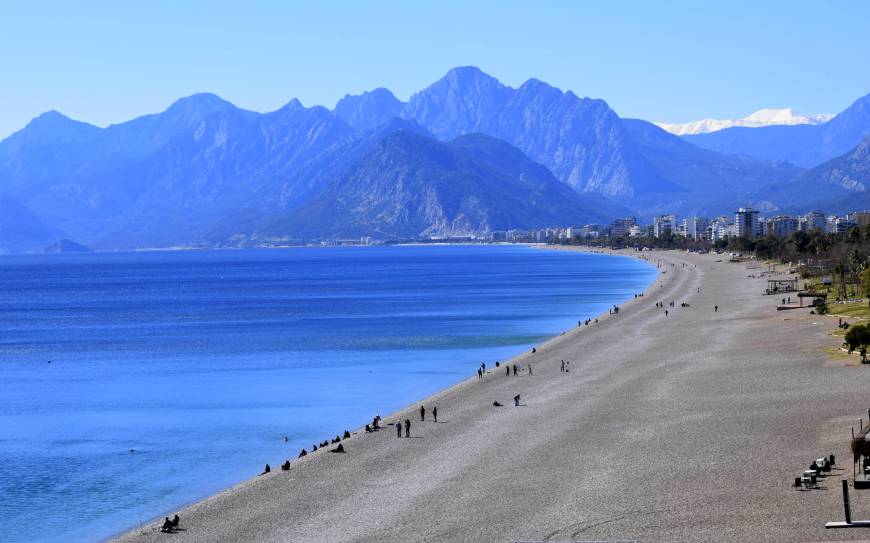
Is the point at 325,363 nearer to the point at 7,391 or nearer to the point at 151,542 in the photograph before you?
the point at 7,391

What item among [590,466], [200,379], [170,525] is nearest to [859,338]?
[590,466]

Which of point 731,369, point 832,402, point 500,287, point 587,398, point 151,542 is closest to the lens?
point 151,542

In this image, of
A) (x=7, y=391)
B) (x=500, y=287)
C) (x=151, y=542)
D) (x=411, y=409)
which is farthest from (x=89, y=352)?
(x=500, y=287)

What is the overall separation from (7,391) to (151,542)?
41113 millimetres

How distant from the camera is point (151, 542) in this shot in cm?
3500

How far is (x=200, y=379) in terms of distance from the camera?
2931 inches

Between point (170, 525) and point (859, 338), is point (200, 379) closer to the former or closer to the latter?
point (170, 525)

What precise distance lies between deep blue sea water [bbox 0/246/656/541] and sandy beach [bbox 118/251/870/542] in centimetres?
345

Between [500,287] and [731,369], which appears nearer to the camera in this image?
Result: [731,369]

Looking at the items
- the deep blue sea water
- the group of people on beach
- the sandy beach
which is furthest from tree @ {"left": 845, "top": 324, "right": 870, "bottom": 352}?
the group of people on beach

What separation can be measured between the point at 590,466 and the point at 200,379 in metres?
39.2

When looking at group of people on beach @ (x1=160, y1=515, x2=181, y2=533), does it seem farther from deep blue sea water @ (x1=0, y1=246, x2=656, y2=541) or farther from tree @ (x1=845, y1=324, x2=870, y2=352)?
tree @ (x1=845, y1=324, x2=870, y2=352)

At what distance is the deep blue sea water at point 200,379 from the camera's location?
4431 cm

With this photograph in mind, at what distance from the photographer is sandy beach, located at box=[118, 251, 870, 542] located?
33188mm
